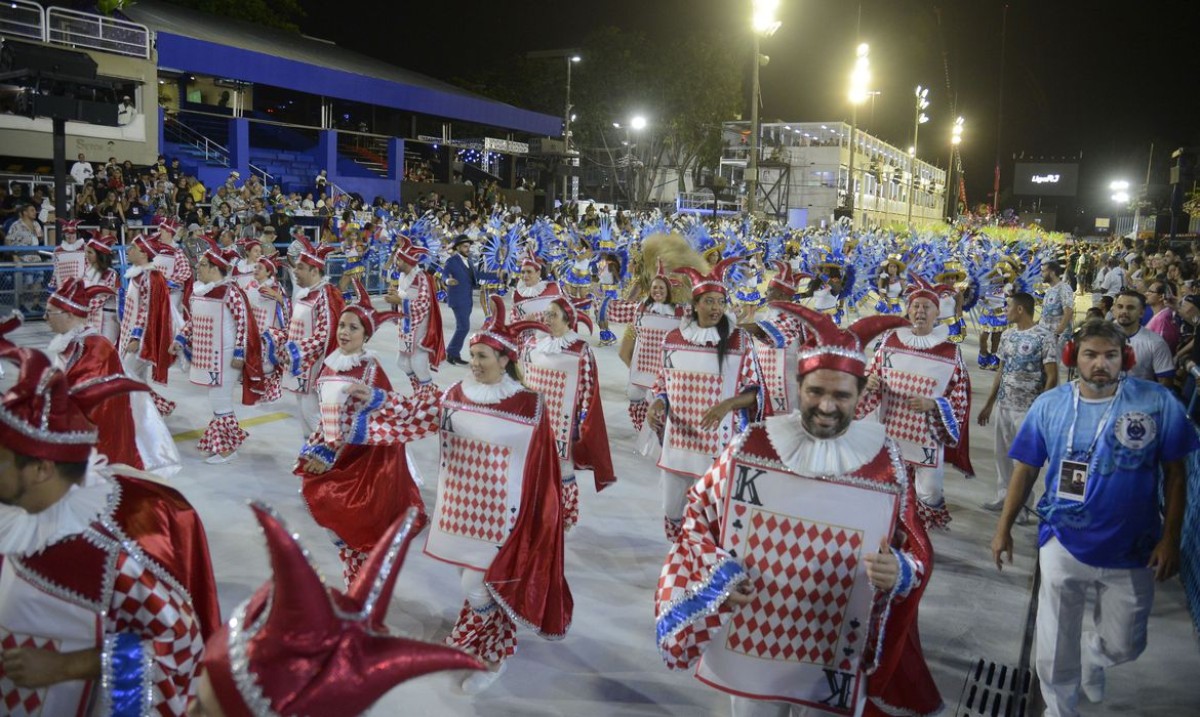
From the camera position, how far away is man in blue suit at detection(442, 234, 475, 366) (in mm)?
13680

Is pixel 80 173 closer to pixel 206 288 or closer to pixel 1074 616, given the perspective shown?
pixel 206 288

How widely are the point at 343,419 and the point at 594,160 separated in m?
45.1

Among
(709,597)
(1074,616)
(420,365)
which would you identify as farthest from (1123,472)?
(420,365)

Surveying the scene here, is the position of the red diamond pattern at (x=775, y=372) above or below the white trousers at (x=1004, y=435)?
above

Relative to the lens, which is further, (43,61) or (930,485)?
(43,61)

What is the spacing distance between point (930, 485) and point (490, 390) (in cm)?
395

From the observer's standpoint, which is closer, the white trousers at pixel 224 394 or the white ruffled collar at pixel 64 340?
the white ruffled collar at pixel 64 340

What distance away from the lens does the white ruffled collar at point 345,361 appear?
5484 millimetres

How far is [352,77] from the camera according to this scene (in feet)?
103

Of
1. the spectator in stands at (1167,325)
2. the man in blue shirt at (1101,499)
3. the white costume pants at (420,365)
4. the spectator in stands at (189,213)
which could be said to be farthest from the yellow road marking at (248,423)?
the spectator in stands at (189,213)

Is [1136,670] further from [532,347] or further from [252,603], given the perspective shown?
[252,603]

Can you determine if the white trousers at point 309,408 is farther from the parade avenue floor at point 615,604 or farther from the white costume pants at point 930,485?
the white costume pants at point 930,485

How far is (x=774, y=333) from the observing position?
23.0 feet

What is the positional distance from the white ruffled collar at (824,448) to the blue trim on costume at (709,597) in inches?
15.6
